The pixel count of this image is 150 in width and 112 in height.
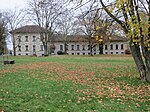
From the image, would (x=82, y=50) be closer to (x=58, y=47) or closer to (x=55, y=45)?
(x=58, y=47)

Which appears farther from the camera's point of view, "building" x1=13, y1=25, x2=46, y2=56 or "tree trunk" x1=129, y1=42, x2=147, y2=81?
"building" x1=13, y1=25, x2=46, y2=56

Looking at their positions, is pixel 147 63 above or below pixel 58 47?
below

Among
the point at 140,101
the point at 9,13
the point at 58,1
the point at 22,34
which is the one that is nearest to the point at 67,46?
the point at 22,34

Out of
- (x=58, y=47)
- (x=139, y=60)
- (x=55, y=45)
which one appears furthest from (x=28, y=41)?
(x=139, y=60)

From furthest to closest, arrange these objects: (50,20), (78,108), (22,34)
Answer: (22,34) → (50,20) → (78,108)

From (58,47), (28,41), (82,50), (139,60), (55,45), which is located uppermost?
(28,41)

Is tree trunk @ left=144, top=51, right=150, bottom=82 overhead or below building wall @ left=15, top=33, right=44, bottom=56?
below

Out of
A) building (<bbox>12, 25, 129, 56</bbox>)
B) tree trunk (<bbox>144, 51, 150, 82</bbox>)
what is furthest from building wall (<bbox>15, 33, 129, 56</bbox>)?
tree trunk (<bbox>144, 51, 150, 82</bbox>)

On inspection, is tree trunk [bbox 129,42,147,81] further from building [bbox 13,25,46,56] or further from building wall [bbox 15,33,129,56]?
building [bbox 13,25,46,56]

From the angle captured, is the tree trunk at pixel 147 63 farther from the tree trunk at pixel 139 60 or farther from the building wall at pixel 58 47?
the building wall at pixel 58 47

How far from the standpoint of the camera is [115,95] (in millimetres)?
8477

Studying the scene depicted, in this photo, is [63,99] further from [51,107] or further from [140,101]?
[140,101]

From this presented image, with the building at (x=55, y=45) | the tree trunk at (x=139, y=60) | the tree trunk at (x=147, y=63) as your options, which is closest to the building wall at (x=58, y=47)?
the building at (x=55, y=45)

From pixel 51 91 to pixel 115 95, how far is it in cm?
257
